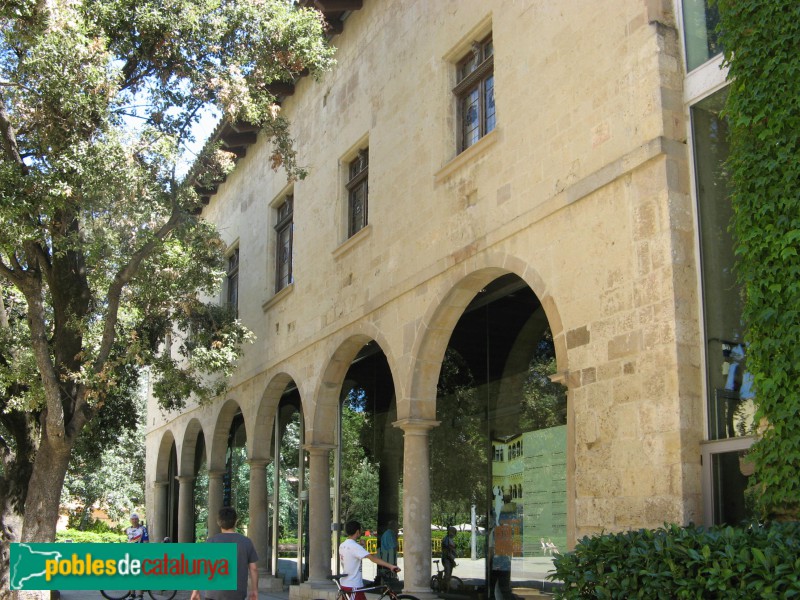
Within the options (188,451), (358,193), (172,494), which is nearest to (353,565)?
(358,193)

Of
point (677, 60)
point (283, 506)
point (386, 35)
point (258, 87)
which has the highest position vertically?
point (386, 35)

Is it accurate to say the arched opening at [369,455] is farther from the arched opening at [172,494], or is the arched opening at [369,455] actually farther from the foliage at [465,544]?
the arched opening at [172,494]

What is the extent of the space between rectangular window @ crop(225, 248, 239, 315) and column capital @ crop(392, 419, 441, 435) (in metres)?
10.4

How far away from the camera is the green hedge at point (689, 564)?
18.7 ft

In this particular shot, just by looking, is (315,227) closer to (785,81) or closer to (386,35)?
(386,35)

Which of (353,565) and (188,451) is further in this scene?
(188,451)

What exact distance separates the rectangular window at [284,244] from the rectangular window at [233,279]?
282 centimetres

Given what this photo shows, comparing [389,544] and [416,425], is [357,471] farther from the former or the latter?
[416,425]

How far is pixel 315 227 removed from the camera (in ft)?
53.8

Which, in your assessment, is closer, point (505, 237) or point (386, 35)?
point (505, 237)

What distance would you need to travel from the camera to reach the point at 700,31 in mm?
8250

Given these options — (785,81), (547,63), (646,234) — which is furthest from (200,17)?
(785,81)

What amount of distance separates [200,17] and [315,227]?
4593 mm

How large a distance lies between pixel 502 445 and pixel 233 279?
11796mm
